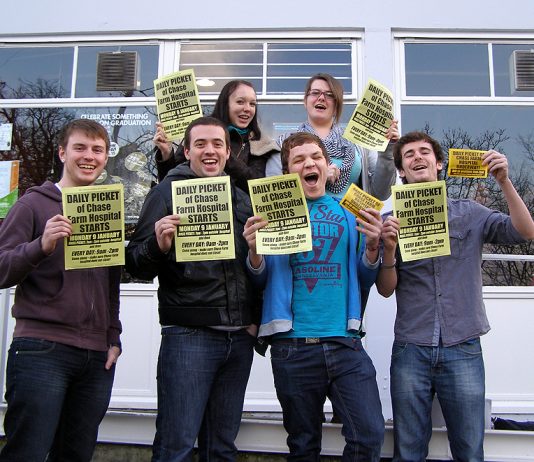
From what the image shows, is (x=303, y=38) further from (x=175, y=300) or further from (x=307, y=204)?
(x=175, y=300)

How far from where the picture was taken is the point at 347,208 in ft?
8.25

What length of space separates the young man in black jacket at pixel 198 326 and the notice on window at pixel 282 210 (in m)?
0.24

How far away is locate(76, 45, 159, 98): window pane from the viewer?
488 cm

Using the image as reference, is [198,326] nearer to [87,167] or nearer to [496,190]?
[87,167]

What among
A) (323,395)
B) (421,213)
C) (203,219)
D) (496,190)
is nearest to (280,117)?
(496,190)

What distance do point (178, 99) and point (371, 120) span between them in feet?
3.57

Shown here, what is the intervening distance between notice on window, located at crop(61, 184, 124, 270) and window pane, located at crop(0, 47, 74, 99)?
2853mm

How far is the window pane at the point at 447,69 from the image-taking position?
4.70 meters

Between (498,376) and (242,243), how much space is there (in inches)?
104

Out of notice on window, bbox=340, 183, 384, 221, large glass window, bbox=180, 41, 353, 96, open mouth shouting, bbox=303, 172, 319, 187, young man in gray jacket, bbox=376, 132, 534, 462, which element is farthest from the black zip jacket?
large glass window, bbox=180, 41, 353, 96

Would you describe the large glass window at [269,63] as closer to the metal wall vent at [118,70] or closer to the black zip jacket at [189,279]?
the metal wall vent at [118,70]

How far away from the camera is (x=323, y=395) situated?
2.47m

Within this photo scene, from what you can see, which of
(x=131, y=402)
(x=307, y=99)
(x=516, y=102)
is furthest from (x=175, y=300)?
(x=516, y=102)

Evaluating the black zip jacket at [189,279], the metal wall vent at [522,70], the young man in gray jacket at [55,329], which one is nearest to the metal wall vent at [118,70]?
the young man in gray jacket at [55,329]
